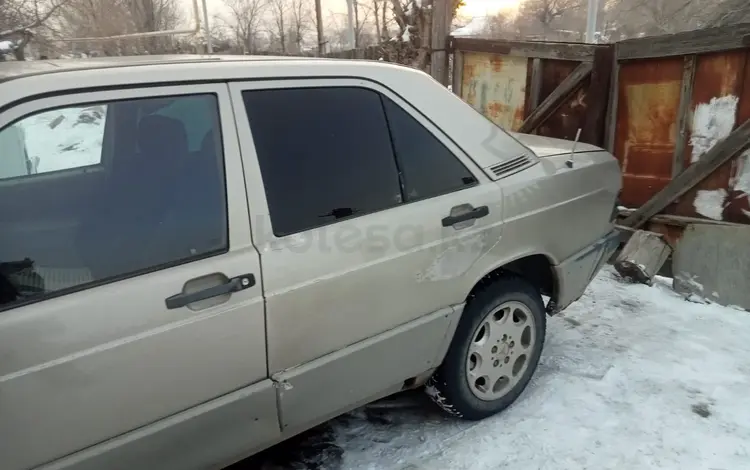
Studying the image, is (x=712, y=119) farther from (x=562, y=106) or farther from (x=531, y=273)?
(x=531, y=273)

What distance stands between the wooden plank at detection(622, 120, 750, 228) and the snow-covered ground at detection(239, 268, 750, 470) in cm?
144

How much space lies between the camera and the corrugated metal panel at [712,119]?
15.3 feet

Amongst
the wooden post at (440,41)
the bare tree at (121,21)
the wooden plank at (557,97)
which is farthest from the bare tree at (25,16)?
the wooden plank at (557,97)

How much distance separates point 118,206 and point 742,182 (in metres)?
4.75

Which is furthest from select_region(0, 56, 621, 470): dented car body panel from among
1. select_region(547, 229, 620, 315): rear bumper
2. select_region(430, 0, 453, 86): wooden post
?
select_region(430, 0, 453, 86): wooden post

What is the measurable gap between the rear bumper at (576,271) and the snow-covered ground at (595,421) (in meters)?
0.47

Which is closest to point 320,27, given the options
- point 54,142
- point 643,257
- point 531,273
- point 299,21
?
point 299,21

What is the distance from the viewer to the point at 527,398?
326 centimetres

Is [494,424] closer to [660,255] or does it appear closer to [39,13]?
[660,255]

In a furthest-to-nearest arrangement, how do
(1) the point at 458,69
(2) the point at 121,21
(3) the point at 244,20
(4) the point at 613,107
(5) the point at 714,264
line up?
(3) the point at 244,20, (2) the point at 121,21, (1) the point at 458,69, (4) the point at 613,107, (5) the point at 714,264

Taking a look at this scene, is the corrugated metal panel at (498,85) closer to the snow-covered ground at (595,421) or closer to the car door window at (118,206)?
the snow-covered ground at (595,421)

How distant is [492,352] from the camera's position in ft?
9.93

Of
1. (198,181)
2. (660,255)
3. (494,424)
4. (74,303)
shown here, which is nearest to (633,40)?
(660,255)

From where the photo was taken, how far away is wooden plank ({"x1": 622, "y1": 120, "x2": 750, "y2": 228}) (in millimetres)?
4602
